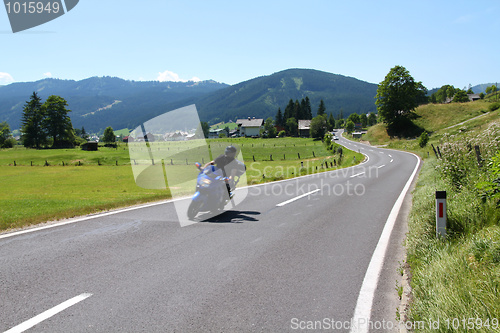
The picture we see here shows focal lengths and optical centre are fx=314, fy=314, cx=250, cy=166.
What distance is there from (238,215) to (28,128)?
102269 mm

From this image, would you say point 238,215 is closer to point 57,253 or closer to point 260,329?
point 57,253

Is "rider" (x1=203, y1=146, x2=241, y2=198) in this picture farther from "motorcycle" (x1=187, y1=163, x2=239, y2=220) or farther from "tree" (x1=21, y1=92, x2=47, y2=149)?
"tree" (x1=21, y1=92, x2=47, y2=149)

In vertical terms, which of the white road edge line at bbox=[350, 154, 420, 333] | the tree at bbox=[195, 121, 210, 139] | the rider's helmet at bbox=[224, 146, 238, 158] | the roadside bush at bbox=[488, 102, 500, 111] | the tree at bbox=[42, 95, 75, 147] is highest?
the tree at bbox=[42, 95, 75, 147]

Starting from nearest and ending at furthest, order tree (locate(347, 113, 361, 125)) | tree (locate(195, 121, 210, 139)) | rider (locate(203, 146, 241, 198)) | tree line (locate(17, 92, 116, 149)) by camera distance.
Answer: tree (locate(195, 121, 210, 139)), rider (locate(203, 146, 241, 198)), tree line (locate(17, 92, 116, 149)), tree (locate(347, 113, 361, 125))

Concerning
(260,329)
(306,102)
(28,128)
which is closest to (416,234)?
(260,329)

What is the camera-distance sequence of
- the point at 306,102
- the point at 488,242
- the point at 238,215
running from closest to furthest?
1. the point at 488,242
2. the point at 238,215
3. the point at 306,102

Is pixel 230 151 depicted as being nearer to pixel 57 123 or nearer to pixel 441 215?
pixel 441 215

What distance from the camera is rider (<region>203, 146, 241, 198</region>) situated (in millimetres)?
9277

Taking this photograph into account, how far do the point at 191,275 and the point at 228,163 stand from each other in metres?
5.03

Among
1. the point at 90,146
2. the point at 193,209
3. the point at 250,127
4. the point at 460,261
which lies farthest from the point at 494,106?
the point at 250,127

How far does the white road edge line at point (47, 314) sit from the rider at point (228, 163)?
556 cm

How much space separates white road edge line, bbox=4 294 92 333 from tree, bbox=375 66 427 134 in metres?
88.4

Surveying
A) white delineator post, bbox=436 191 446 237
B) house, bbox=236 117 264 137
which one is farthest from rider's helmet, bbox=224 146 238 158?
house, bbox=236 117 264 137

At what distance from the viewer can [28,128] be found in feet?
292
